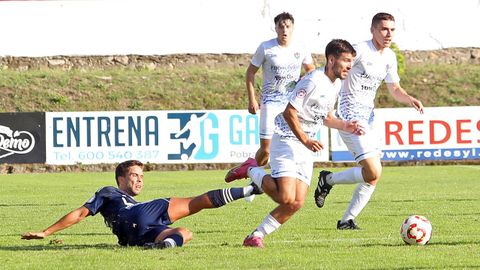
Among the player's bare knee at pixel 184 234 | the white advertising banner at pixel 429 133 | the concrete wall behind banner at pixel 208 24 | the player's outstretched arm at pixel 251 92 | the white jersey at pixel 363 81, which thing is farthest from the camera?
the concrete wall behind banner at pixel 208 24

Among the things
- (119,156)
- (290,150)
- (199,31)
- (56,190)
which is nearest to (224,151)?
(119,156)

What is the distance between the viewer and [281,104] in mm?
15109

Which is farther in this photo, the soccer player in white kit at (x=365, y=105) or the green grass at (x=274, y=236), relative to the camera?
the soccer player in white kit at (x=365, y=105)

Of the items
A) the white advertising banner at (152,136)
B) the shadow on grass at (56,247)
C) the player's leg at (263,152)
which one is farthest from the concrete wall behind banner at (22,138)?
the shadow on grass at (56,247)

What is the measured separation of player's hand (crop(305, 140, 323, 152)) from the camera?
10133 mm

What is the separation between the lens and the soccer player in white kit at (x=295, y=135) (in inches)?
412

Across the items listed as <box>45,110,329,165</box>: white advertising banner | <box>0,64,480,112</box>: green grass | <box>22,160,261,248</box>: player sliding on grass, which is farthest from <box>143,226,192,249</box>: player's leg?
<box>0,64,480,112</box>: green grass

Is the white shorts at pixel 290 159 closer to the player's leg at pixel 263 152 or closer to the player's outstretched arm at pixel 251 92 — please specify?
the player's outstretched arm at pixel 251 92

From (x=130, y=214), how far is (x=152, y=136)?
1881cm

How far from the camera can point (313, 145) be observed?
10172 mm

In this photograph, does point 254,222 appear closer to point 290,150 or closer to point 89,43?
point 290,150

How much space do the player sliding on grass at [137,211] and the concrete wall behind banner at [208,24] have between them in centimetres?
2881

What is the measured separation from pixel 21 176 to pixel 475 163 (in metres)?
11.2

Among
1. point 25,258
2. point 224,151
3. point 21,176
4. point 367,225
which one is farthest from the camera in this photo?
point 224,151
